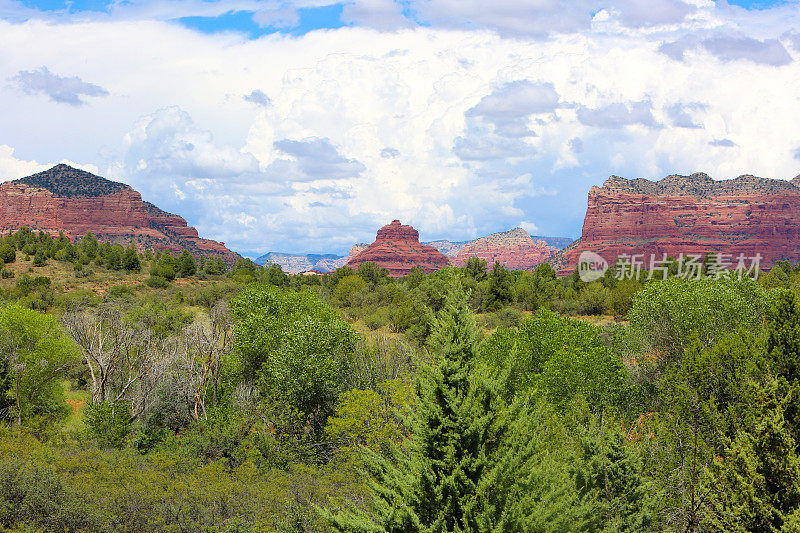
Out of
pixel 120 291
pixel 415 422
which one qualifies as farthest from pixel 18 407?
pixel 120 291

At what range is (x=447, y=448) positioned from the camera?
42.3ft

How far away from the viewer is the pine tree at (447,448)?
12844 millimetres

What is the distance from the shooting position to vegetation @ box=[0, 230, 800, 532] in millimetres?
13523

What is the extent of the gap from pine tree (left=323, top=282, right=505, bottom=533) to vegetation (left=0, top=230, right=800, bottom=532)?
0.06m

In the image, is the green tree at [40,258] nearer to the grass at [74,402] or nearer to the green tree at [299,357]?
the grass at [74,402]

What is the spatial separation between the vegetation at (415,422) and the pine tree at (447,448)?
6 centimetres

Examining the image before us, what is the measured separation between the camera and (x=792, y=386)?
23812 millimetres

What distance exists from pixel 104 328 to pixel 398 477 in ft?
125

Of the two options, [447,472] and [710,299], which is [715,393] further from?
[447,472]

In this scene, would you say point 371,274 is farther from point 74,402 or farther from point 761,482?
point 761,482

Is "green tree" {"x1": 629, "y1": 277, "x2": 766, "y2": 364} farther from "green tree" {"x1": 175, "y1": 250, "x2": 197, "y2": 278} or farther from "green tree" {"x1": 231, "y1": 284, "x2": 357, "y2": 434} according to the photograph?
"green tree" {"x1": 175, "y1": 250, "x2": 197, "y2": 278}

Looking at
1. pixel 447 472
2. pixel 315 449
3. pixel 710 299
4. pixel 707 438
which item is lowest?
pixel 315 449

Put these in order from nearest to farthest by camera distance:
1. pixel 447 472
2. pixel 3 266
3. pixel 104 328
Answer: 1. pixel 447 472
2. pixel 104 328
3. pixel 3 266

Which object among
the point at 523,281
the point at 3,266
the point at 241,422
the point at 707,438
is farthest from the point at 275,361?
the point at 3,266
